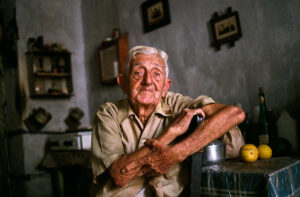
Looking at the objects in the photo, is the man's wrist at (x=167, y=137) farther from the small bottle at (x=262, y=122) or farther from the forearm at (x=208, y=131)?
the small bottle at (x=262, y=122)

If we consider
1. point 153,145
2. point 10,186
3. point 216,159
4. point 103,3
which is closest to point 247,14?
point 216,159

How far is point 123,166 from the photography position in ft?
4.65

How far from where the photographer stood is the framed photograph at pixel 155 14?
11.2ft

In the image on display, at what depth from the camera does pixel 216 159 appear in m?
1.57

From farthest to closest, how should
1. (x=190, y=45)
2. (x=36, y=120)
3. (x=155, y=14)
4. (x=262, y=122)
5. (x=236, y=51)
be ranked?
(x=36, y=120) < (x=155, y=14) < (x=190, y=45) < (x=236, y=51) < (x=262, y=122)

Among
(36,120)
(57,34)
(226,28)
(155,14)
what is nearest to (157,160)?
(226,28)

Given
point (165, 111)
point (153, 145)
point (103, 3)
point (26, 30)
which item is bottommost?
point (153, 145)

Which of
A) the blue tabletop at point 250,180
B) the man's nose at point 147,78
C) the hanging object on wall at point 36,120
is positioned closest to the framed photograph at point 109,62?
the hanging object on wall at point 36,120

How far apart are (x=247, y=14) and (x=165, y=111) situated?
60.1 inches

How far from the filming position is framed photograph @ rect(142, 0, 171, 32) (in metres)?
3.40

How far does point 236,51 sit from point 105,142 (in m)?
1.78

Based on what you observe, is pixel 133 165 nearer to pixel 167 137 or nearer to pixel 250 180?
pixel 167 137

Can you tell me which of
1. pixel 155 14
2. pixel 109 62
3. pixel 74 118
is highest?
pixel 155 14

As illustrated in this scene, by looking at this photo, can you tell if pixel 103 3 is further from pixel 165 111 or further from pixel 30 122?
pixel 165 111
